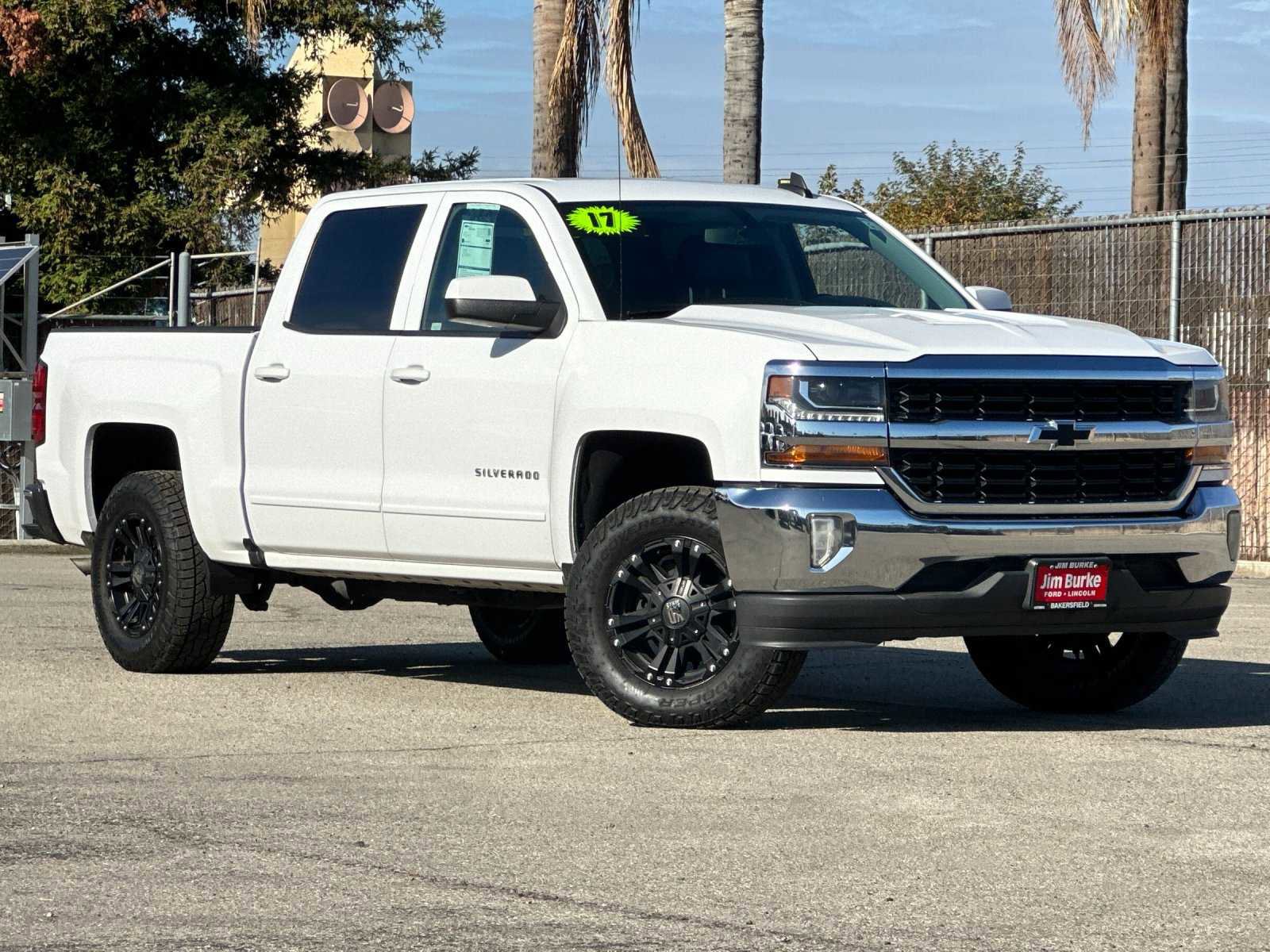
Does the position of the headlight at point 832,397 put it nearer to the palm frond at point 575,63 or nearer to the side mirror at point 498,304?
the side mirror at point 498,304

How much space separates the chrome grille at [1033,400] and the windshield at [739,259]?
1345mm

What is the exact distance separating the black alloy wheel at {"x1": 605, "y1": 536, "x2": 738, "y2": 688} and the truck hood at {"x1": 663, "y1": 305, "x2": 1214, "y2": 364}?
33.1 inches

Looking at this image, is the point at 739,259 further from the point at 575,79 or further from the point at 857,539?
the point at 575,79

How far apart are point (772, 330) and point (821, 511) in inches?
31.0

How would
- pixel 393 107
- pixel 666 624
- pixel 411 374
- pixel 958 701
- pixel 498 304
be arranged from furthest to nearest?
pixel 393 107 < pixel 958 701 < pixel 411 374 < pixel 498 304 < pixel 666 624

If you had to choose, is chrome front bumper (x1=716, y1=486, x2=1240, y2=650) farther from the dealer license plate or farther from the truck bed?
the truck bed

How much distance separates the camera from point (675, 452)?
347 inches

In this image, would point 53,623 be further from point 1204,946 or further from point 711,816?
point 1204,946

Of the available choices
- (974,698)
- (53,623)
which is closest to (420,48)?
(53,623)

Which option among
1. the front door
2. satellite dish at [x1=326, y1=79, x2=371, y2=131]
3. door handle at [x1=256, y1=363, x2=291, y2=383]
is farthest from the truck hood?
satellite dish at [x1=326, y1=79, x2=371, y2=131]

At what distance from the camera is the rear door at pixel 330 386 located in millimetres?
9516

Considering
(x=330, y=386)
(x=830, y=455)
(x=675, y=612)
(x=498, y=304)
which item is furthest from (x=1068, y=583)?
(x=330, y=386)

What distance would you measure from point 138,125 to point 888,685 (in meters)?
30.3

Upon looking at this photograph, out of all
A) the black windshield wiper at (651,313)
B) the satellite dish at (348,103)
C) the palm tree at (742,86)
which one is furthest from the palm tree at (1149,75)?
the satellite dish at (348,103)
